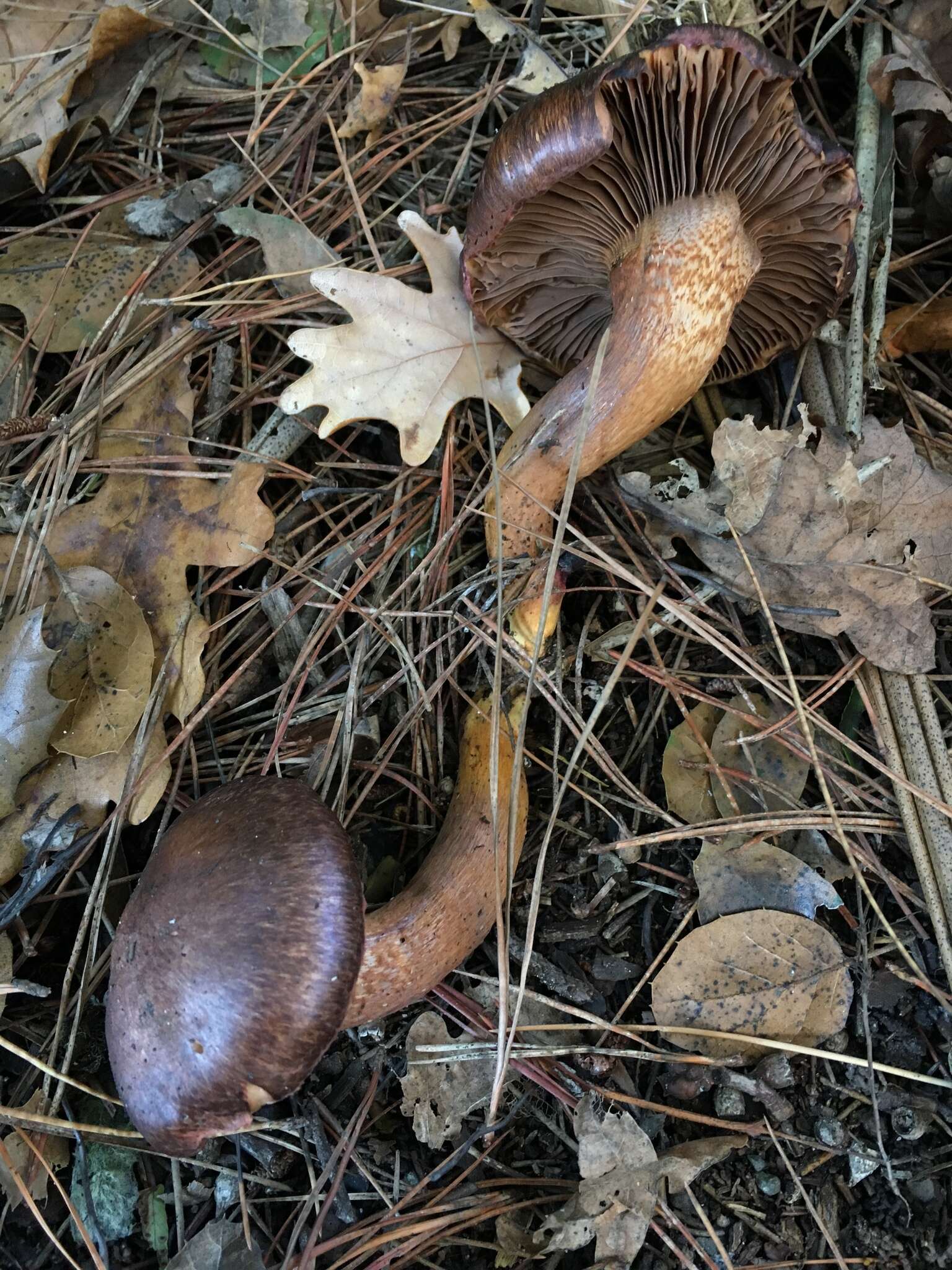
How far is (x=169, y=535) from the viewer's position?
86.9 inches

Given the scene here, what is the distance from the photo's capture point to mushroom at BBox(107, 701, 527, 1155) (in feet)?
5.12

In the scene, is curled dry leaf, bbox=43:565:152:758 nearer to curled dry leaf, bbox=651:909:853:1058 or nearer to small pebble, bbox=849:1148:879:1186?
curled dry leaf, bbox=651:909:853:1058

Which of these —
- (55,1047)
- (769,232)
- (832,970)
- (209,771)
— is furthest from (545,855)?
(769,232)

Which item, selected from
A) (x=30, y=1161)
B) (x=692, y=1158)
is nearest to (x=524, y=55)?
(x=692, y=1158)

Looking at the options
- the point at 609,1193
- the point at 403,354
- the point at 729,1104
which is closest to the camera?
the point at 609,1193

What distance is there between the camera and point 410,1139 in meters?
1.92

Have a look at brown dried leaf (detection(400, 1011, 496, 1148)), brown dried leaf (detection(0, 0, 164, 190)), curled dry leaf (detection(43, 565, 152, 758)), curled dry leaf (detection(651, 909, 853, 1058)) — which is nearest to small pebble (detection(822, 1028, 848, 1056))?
curled dry leaf (detection(651, 909, 853, 1058))

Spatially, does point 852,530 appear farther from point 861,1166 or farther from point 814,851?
point 861,1166

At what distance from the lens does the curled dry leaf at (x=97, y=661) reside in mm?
2014

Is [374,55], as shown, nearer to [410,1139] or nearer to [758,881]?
[758,881]

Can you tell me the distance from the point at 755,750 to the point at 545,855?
0.59m

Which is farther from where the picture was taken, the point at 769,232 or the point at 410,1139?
the point at 769,232

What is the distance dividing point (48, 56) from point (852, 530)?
2556 mm

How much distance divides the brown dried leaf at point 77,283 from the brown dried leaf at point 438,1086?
1.96m
